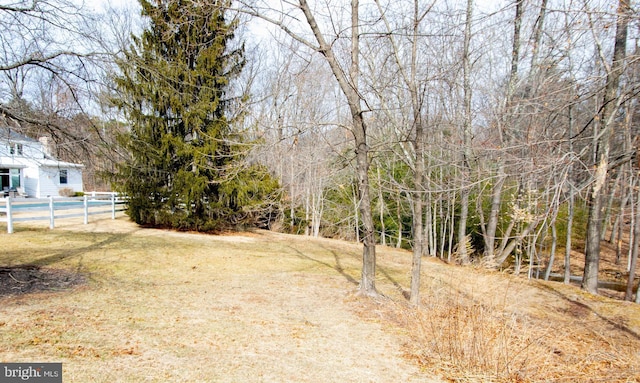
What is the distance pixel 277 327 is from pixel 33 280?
442cm

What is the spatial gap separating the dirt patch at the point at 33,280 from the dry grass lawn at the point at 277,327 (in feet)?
0.47

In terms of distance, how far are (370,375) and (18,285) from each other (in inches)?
225

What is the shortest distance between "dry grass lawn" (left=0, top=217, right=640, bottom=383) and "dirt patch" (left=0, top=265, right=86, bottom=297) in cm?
14

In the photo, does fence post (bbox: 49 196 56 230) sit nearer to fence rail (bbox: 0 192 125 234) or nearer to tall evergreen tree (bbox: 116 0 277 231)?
fence rail (bbox: 0 192 125 234)

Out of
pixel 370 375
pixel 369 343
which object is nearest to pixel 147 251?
pixel 369 343

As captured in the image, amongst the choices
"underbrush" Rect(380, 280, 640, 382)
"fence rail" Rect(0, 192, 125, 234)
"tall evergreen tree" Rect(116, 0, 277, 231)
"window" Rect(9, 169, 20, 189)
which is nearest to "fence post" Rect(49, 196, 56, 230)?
"fence rail" Rect(0, 192, 125, 234)

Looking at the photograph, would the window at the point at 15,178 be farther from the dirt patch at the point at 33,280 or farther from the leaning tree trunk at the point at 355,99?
the leaning tree trunk at the point at 355,99

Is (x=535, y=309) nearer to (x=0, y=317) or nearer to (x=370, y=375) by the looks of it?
(x=370, y=375)

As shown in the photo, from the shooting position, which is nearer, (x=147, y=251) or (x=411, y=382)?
(x=411, y=382)

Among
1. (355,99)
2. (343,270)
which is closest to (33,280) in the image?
(355,99)

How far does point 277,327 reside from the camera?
488 cm

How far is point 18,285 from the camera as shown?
18.6 feet

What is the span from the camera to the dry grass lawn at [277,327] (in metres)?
3.51

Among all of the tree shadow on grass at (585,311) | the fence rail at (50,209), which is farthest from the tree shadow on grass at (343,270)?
the fence rail at (50,209)
